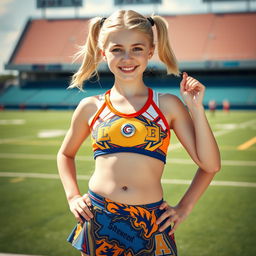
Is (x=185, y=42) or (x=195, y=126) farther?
(x=185, y=42)

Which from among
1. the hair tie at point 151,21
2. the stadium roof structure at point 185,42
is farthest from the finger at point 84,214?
the stadium roof structure at point 185,42

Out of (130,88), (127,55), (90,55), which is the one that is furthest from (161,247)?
(90,55)

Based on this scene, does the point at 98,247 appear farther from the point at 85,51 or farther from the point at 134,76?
the point at 85,51

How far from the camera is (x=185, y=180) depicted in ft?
23.5

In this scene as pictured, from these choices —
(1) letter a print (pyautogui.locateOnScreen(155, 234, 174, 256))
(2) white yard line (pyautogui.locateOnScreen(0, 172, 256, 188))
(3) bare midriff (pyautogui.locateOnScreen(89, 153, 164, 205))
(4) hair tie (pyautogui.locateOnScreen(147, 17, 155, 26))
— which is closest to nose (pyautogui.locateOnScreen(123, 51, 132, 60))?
(4) hair tie (pyautogui.locateOnScreen(147, 17, 155, 26))

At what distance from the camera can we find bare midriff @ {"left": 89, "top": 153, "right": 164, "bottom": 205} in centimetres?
209

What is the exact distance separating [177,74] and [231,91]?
36479 millimetres

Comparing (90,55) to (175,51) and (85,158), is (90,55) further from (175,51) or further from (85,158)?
(175,51)

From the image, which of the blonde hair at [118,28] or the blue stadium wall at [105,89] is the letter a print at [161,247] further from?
the blue stadium wall at [105,89]

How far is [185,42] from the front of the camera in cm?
4231

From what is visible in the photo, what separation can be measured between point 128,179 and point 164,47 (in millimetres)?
722

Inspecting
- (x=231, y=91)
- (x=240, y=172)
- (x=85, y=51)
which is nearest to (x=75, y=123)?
(x=85, y=51)

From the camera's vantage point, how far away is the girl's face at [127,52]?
2.11 meters

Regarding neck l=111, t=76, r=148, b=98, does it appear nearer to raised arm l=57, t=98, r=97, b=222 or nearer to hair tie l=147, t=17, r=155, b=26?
raised arm l=57, t=98, r=97, b=222
